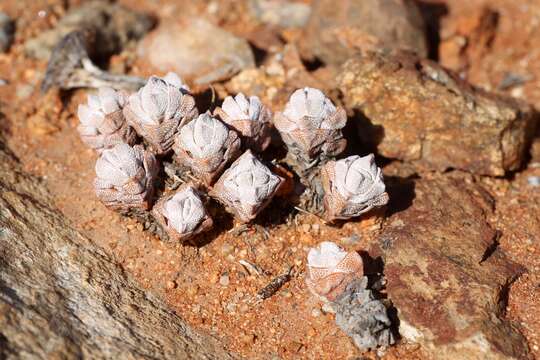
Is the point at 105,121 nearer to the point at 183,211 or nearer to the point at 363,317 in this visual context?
the point at 183,211

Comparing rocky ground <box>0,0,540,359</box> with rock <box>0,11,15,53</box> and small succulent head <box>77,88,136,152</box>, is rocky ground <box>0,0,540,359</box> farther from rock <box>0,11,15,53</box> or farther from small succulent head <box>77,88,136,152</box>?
small succulent head <box>77,88,136,152</box>

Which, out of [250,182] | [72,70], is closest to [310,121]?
[250,182]

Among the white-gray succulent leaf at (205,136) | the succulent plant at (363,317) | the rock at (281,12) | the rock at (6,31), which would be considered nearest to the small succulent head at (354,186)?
the succulent plant at (363,317)

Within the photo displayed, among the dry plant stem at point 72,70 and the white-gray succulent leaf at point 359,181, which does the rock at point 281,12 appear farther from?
the white-gray succulent leaf at point 359,181

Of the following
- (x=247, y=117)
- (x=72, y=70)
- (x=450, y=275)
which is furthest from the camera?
(x=72, y=70)

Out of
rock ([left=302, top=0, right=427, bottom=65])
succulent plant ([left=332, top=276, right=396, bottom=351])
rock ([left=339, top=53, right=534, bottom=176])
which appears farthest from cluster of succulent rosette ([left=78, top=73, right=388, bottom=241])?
rock ([left=302, top=0, right=427, bottom=65])

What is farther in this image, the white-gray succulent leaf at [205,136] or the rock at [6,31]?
the rock at [6,31]

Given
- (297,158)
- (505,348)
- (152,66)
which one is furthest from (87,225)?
(505,348)
